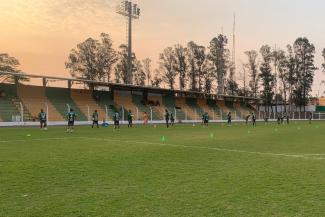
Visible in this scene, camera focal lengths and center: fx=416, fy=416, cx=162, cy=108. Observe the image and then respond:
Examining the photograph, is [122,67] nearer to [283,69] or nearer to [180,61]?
[180,61]

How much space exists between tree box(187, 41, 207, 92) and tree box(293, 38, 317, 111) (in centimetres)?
2287

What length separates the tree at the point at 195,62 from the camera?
95312 millimetres

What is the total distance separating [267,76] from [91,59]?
42047 millimetres

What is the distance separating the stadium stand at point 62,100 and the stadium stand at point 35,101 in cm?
Answer: 65

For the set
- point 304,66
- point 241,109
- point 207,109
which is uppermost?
point 304,66

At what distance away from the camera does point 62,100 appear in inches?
2040

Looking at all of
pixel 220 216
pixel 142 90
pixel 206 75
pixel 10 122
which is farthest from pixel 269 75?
pixel 220 216

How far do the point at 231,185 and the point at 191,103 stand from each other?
6257cm

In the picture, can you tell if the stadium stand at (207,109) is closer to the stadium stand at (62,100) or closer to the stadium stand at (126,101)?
the stadium stand at (126,101)

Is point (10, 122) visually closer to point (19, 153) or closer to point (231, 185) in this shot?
point (19, 153)

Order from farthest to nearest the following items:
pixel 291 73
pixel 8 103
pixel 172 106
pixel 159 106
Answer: pixel 291 73
pixel 172 106
pixel 159 106
pixel 8 103

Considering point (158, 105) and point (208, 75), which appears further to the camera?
point (208, 75)

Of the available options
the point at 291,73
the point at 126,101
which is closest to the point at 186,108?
the point at 126,101

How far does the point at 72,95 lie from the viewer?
53750 millimetres
